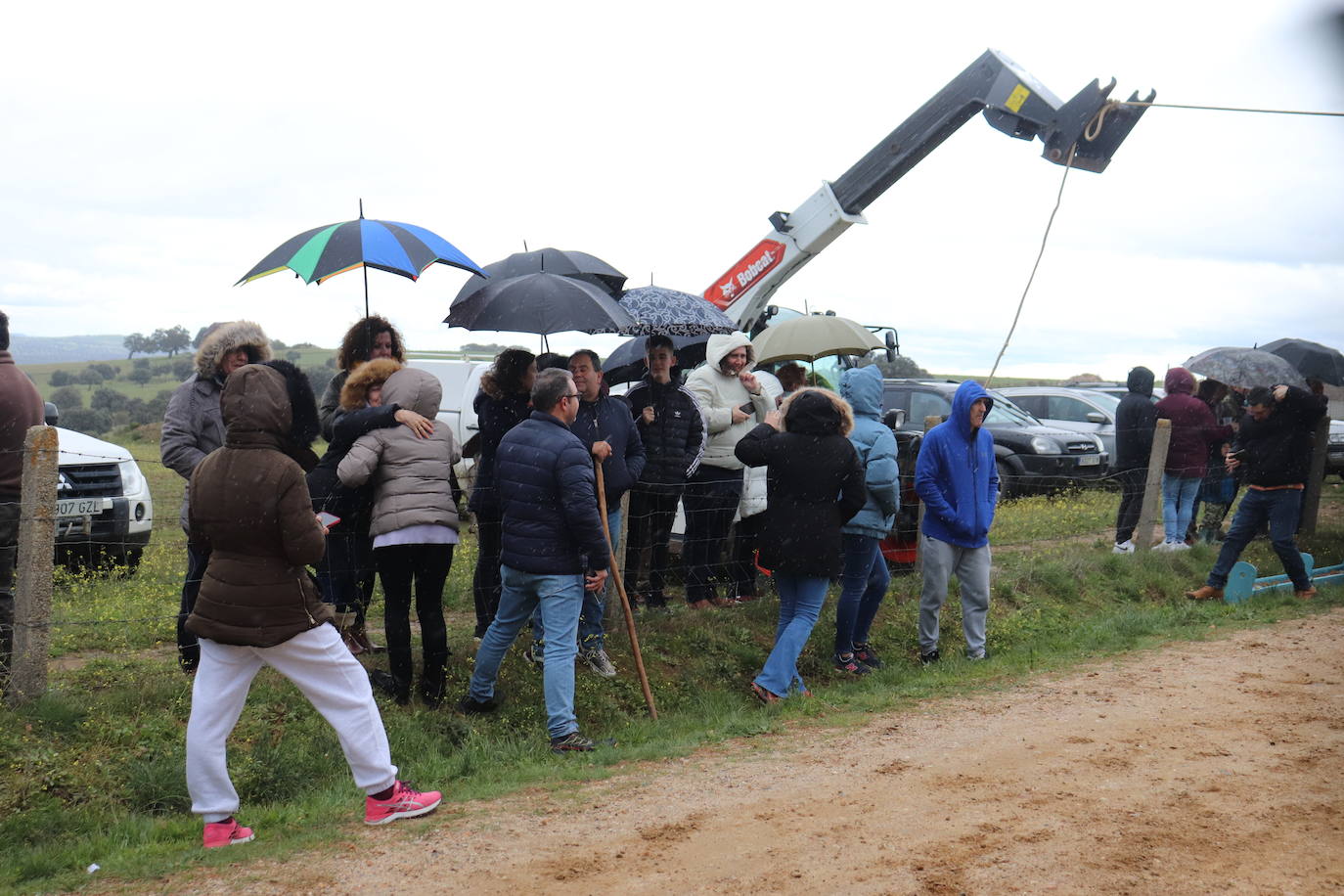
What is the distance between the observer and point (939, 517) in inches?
320

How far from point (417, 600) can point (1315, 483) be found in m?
10.1

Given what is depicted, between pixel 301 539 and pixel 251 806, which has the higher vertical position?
pixel 301 539

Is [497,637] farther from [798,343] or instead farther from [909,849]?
[798,343]

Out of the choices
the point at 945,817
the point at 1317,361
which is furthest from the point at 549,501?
the point at 1317,361

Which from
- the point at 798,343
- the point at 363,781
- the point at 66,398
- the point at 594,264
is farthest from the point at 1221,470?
the point at 66,398

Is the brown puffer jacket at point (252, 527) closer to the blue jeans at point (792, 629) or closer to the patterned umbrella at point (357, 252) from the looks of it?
the patterned umbrella at point (357, 252)

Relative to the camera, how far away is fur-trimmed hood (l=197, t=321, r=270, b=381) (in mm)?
6250

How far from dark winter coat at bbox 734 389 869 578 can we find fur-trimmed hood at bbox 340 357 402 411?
7.50ft

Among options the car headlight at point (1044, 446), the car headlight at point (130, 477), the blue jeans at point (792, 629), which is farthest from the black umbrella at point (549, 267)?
the car headlight at point (1044, 446)

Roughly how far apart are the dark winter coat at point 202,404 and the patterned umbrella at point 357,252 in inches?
24.4

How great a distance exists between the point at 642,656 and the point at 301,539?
3.53m

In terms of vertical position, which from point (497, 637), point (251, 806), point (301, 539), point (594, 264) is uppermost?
point (594, 264)

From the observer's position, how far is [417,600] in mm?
6426

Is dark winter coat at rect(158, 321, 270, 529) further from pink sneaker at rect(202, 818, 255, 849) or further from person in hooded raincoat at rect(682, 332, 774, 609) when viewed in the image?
person in hooded raincoat at rect(682, 332, 774, 609)
